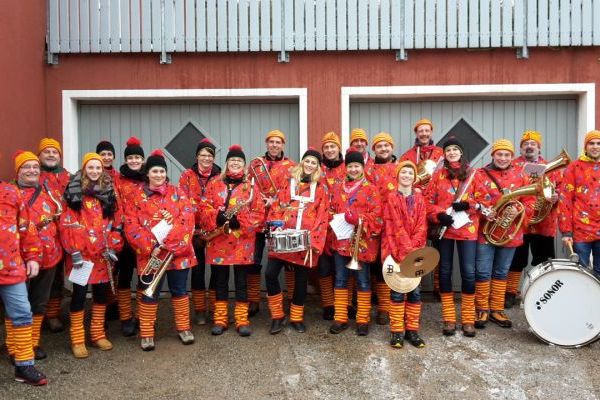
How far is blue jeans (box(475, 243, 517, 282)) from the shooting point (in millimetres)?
6051

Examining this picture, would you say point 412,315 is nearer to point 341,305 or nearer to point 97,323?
point 341,305

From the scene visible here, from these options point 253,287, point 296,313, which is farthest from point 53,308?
point 296,313

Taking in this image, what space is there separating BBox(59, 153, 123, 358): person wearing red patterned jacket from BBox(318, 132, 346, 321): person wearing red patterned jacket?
88.8 inches

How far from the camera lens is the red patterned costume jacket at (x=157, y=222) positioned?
547 cm

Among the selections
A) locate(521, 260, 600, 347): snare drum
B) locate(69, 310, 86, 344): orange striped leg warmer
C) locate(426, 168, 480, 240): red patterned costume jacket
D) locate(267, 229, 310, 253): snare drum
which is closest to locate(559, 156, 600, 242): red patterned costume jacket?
locate(521, 260, 600, 347): snare drum

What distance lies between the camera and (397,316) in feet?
18.7

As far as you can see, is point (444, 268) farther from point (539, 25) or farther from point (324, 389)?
point (539, 25)

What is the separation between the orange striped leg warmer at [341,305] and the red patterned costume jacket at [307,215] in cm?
46

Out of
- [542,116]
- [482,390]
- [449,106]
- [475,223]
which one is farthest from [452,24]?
[482,390]

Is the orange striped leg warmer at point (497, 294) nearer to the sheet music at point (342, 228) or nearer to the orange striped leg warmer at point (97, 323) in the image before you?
the sheet music at point (342, 228)

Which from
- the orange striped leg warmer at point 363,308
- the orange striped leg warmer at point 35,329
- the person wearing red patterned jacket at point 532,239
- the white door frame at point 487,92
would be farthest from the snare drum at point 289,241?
the person wearing red patterned jacket at point 532,239

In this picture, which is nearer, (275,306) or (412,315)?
(412,315)

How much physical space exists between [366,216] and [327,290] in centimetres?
124

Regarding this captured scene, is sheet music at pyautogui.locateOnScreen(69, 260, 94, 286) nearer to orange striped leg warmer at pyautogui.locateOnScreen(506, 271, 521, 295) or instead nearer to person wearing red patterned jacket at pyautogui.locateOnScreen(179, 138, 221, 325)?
person wearing red patterned jacket at pyautogui.locateOnScreen(179, 138, 221, 325)
